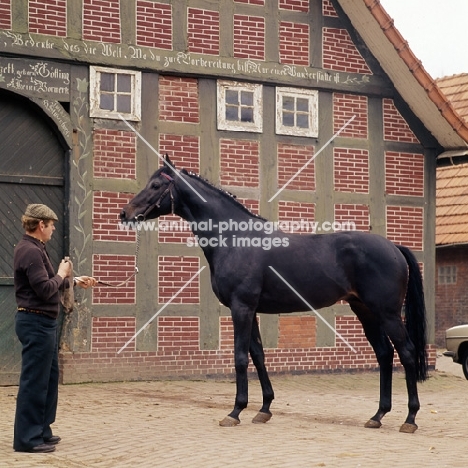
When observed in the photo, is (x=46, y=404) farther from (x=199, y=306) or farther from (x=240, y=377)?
(x=199, y=306)

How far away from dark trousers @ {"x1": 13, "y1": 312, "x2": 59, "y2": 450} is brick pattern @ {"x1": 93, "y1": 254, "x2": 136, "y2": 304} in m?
5.54

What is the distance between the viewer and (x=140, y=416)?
9922mm

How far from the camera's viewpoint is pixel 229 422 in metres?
9.23

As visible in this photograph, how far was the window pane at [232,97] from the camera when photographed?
14266 mm

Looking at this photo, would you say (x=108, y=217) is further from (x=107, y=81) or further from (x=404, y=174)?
(x=404, y=174)

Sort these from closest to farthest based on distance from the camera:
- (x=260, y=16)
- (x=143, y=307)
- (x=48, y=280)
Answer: (x=48, y=280), (x=143, y=307), (x=260, y=16)

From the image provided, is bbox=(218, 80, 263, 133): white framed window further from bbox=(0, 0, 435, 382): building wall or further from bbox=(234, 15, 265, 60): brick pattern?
bbox=(234, 15, 265, 60): brick pattern

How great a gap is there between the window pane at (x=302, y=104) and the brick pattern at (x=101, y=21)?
287cm

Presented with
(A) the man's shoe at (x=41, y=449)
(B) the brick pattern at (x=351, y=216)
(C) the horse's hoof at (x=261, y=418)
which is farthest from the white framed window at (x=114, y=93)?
(A) the man's shoe at (x=41, y=449)

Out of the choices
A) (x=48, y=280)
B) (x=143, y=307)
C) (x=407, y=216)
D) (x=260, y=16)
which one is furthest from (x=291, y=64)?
(x=48, y=280)

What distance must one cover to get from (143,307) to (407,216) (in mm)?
4528

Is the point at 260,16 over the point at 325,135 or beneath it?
over

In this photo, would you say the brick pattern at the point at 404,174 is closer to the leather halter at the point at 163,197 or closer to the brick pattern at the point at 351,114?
the brick pattern at the point at 351,114

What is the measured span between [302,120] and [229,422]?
21.7ft
